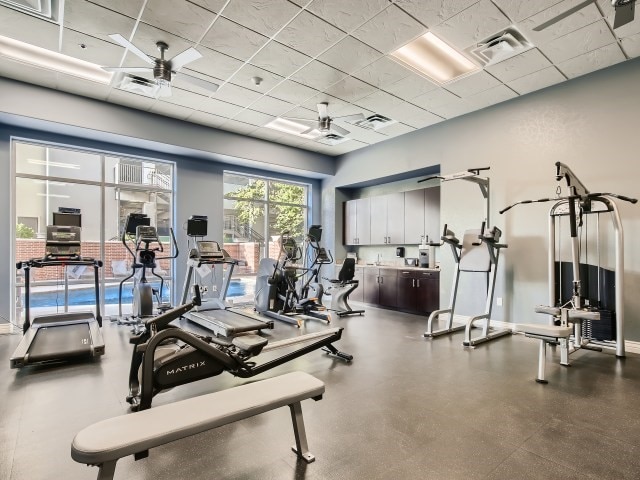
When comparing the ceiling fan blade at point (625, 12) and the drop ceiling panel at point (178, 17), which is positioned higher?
the drop ceiling panel at point (178, 17)

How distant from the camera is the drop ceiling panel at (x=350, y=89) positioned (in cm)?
516

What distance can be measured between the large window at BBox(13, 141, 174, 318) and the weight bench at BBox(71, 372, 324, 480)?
5460mm

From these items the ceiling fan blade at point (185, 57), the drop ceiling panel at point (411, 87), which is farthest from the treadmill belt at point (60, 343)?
the drop ceiling panel at point (411, 87)

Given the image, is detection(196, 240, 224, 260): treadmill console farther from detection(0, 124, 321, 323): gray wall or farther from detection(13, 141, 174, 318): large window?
detection(0, 124, 321, 323): gray wall

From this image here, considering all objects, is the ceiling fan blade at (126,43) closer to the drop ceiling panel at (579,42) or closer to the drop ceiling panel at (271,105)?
the drop ceiling panel at (271,105)

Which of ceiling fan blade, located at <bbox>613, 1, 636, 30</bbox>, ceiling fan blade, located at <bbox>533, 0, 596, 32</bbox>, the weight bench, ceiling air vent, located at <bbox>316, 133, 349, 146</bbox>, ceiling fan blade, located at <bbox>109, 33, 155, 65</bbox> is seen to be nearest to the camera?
the weight bench

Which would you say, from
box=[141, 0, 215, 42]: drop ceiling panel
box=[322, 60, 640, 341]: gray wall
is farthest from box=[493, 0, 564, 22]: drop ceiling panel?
box=[141, 0, 215, 42]: drop ceiling panel

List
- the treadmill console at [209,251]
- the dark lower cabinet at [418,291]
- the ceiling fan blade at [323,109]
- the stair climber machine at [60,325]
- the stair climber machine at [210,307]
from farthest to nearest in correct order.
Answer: the dark lower cabinet at [418,291] < the treadmill console at [209,251] < the ceiling fan blade at [323,109] < the stair climber machine at [210,307] < the stair climber machine at [60,325]

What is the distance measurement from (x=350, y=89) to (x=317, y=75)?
26.0 inches

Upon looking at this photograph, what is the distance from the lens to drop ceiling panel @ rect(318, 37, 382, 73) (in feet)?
13.8

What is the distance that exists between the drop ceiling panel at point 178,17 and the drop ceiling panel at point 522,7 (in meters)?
3.02

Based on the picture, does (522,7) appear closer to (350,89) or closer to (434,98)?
(434,98)

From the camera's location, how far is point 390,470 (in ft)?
6.67

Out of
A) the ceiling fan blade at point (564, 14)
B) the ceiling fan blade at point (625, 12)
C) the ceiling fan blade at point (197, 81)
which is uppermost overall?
the ceiling fan blade at point (197, 81)
